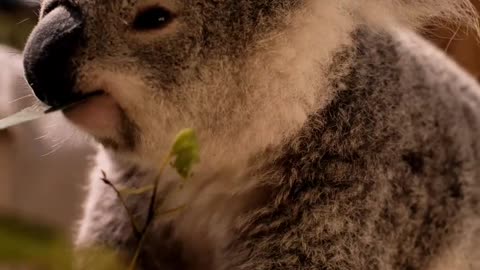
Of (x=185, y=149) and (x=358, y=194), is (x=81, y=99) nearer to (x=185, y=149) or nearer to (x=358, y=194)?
(x=185, y=149)

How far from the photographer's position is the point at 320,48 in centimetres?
126

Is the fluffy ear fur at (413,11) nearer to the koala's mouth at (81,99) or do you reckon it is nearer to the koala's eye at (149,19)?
the koala's eye at (149,19)

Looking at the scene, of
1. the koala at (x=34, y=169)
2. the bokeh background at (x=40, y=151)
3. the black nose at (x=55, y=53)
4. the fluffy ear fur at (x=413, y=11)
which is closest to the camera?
the black nose at (x=55, y=53)

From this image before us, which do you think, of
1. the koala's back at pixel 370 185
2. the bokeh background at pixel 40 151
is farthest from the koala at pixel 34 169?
the koala's back at pixel 370 185

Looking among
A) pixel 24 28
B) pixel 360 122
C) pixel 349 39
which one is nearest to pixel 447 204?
pixel 360 122

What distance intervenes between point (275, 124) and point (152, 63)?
29 cm

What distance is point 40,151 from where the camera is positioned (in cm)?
241

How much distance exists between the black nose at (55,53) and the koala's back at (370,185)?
18.8 inches

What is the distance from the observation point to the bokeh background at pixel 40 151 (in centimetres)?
151

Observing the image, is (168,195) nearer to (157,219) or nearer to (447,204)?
(157,219)

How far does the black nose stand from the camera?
1.07 metres

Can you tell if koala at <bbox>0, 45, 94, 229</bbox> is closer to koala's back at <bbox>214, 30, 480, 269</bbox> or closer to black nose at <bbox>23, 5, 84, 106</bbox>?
black nose at <bbox>23, 5, 84, 106</bbox>

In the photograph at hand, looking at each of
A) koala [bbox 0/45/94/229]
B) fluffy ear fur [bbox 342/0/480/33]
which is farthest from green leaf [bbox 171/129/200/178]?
koala [bbox 0/45/94/229]

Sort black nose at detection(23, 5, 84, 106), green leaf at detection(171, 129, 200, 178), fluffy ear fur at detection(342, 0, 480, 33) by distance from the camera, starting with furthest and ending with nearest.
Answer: fluffy ear fur at detection(342, 0, 480, 33) < black nose at detection(23, 5, 84, 106) < green leaf at detection(171, 129, 200, 178)
